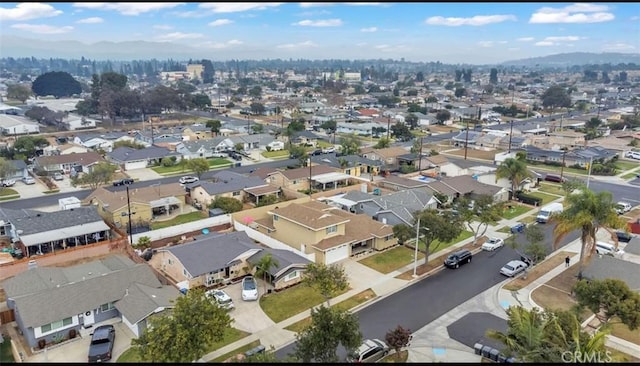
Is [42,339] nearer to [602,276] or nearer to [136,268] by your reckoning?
[136,268]

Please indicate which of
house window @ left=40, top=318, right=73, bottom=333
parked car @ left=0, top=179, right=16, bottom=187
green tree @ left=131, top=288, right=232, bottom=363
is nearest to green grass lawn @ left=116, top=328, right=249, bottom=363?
green tree @ left=131, top=288, right=232, bottom=363

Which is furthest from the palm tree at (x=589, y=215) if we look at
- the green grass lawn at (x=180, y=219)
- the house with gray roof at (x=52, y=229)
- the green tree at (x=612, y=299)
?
the house with gray roof at (x=52, y=229)

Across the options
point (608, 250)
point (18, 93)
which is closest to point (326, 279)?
point (608, 250)

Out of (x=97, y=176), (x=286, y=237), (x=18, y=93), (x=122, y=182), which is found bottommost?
(x=286, y=237)

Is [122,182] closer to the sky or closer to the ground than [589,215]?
closer to the ground

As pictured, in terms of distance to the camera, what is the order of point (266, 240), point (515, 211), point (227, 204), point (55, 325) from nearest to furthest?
point (55, 325) → point (266, 240) → point (227, 204) → point (515, 211)

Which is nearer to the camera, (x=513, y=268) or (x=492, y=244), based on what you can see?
(x=513, y=268)

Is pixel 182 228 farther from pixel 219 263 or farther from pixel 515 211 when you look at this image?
pixel 515 211

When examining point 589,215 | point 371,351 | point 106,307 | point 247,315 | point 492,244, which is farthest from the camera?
point 492,244
